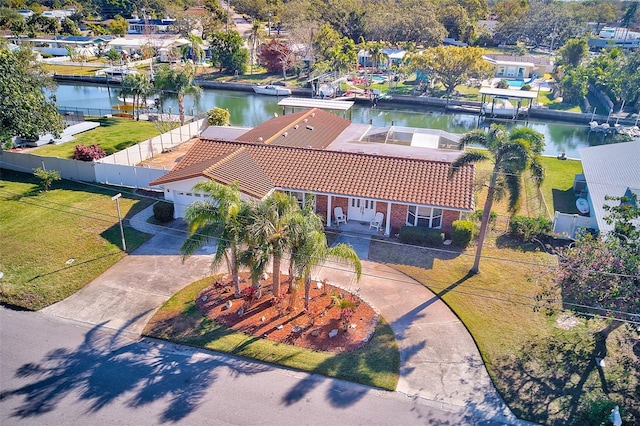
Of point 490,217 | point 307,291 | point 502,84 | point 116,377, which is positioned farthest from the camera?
point 502,84

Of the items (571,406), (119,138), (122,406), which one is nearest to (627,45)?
(119,138)

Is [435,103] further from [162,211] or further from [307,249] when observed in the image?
[307,249]

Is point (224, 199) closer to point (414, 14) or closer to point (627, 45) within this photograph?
point (414, 14)

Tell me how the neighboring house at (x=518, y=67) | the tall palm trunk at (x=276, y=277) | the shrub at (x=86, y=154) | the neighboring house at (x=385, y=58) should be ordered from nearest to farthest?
1. the tall palm trunk at (x=276, y=277)
2. the shrub at (x=86, y=154)
3. the neighboring house at (x=518, y=67)
4. the neighboring house at (x=385, y=58)

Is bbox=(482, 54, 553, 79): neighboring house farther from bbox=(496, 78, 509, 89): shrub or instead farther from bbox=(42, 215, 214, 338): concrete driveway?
bbox=(42, 215, 214, 338): concrete driveway

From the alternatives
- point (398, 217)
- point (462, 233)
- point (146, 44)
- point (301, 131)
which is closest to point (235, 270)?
point (398, 217)

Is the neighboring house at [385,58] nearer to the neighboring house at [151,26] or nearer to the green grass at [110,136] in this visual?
the green grass at [110,136]

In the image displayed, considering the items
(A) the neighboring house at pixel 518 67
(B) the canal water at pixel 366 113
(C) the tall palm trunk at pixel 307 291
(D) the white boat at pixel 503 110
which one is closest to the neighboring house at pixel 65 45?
(B) the canal water at pixel 366 113
